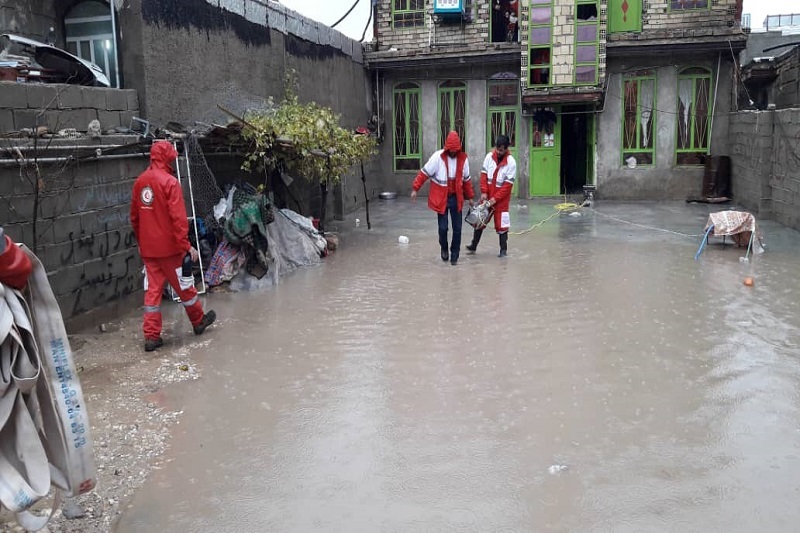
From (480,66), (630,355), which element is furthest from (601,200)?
(630,355)

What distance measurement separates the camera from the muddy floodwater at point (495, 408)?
333cm

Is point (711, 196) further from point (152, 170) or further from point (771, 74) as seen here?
point (152, 170)

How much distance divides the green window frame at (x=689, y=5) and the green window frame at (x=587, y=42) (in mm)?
1946

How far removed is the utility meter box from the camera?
16.3 meters

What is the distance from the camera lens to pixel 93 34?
8195mm

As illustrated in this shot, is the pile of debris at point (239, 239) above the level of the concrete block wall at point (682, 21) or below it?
below

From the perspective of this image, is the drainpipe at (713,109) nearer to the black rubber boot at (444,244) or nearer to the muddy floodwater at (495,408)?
the muddy floodwater at (495,408)

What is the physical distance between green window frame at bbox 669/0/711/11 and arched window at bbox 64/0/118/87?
1245cm

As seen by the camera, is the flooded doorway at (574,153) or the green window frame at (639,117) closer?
the green window frame at (639,117)

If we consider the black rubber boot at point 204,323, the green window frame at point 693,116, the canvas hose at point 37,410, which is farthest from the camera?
the green window frame at point 693,116

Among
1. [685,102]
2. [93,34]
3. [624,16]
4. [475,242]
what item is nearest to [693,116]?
[685,102]

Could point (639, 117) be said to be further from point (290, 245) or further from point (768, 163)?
point (290, 245)

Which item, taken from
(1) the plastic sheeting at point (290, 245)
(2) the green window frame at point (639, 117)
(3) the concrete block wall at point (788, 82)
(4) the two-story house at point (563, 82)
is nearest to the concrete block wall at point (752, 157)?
(3) the concrete block wall at point (788, 82)

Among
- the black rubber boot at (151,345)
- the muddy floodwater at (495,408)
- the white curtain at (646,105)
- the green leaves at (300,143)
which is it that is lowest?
the muddy floodwater at (495,408)
